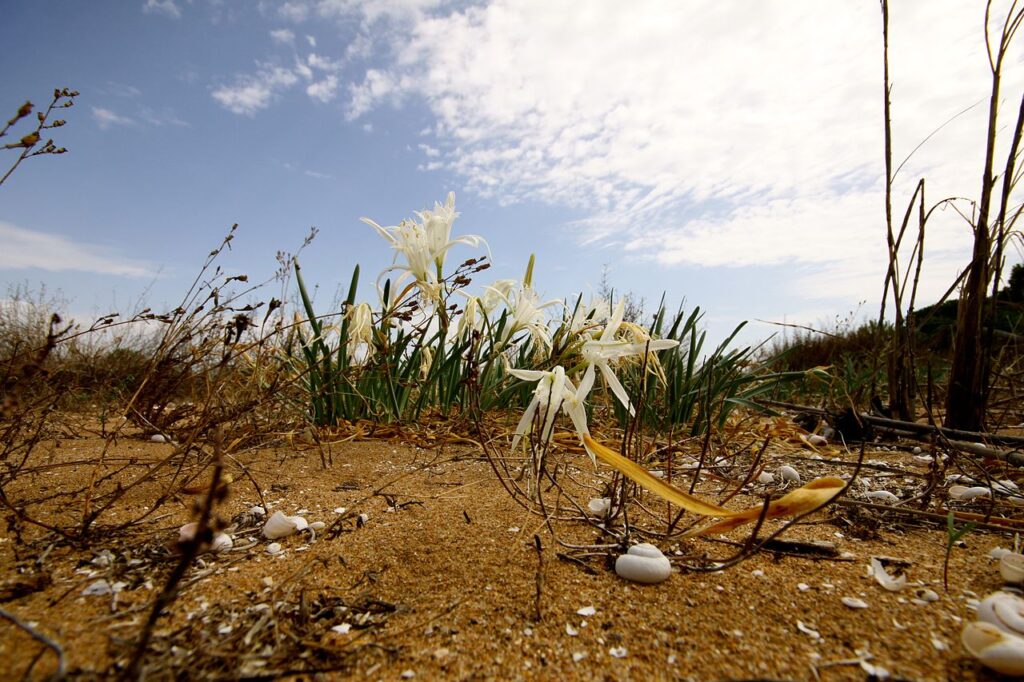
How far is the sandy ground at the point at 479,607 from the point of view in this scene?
Result: 0.85m

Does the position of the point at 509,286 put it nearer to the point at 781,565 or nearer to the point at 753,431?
the point at 781,565

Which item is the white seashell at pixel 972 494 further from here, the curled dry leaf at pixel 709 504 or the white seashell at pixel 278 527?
the white seashell at pixel 278 527

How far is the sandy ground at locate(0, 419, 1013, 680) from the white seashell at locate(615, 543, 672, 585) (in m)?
0.02

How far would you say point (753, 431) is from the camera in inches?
144

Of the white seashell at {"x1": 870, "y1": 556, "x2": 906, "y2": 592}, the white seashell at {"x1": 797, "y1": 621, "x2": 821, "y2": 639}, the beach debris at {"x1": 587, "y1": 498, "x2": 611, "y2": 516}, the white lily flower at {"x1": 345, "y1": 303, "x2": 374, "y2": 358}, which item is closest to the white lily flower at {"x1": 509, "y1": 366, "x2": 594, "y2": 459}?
the beach debris at {"x1": 587, "y1": 498, "x2": 611, "y2": 516}

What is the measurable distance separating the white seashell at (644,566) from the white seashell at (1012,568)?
26.3 inches

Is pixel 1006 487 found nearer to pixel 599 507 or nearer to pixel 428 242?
pixel 599 507

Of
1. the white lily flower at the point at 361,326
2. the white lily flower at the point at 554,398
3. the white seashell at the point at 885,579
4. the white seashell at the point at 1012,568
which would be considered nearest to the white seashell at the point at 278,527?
the white lily flower at the point at 554,398

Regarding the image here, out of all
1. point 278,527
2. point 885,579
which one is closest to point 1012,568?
point 885,579

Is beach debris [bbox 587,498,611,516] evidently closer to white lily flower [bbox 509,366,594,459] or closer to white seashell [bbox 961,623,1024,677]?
white lily flower [bbox 509,366,594,459]

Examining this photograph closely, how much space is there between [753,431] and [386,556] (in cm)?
310

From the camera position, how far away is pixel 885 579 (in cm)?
111

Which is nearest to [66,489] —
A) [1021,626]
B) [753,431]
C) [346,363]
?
[346,363]

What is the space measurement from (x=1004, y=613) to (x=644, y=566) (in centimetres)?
58
